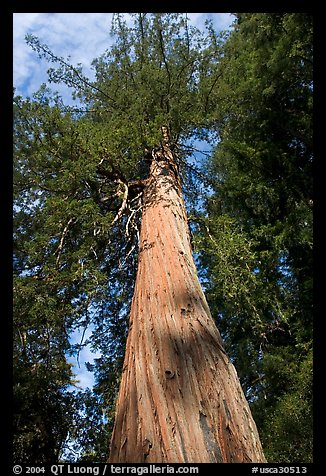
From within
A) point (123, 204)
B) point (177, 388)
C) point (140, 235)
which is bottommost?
point (177, 388)

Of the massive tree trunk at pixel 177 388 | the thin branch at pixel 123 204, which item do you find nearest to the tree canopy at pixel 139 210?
the thin branch at pixel 123 204

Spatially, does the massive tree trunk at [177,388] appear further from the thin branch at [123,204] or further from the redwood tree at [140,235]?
the thin branch at [123,204]

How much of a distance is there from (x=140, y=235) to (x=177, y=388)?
7.57 ft

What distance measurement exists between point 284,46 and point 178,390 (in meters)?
6.42

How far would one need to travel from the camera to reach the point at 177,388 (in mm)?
1859

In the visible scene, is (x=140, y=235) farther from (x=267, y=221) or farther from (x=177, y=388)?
(x=267, y=221)

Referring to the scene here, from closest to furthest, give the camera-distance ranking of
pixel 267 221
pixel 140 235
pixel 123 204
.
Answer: pixel 140 235 < pixel 123 204 < pixel 267 221

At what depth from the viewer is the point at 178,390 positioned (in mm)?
1850

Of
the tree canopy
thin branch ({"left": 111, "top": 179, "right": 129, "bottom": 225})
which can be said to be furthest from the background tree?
thin branch ({"left": 111, "top": 179, "right": 129, "bottom": 225})

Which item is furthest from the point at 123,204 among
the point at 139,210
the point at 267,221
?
the point at 267,221

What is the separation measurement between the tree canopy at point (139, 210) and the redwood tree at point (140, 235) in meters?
0.03

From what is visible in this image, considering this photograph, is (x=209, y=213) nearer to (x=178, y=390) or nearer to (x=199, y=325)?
(x=199, y=325)

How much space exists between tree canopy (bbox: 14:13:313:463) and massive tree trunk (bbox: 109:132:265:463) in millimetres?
1817

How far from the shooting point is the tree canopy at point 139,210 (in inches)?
184
